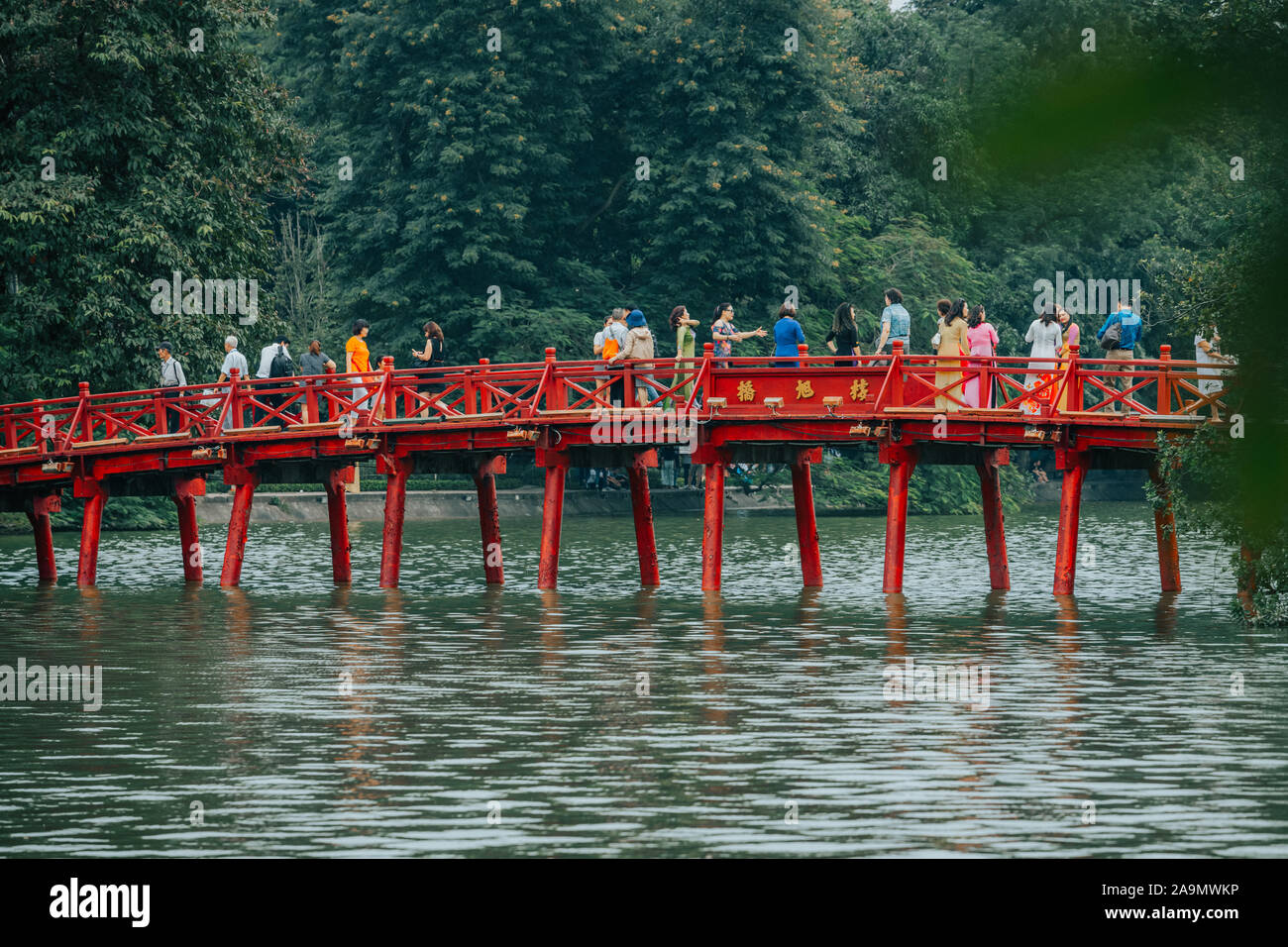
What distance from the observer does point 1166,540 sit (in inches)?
1292

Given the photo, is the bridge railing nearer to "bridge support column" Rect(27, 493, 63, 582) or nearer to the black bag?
the black bag

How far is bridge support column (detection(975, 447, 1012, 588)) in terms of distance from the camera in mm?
33781

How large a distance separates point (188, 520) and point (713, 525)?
11.9 meters

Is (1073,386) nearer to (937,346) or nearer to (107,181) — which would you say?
(937,346)

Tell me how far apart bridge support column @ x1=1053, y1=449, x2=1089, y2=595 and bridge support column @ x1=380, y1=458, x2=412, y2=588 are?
11.7 m

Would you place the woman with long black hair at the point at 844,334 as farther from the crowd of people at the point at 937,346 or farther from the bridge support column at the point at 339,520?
the bridge support column at the point at 339,520

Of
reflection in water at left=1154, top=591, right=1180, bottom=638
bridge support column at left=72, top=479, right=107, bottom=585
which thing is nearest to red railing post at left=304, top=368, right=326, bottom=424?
bridge support column at left=72, top=479, right=107, bottom=585

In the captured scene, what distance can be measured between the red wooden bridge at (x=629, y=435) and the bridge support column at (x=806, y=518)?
50 mm

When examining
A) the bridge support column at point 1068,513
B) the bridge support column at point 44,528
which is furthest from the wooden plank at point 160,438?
the bridge support column at point 1068,513

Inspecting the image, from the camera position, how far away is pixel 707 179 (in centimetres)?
6138

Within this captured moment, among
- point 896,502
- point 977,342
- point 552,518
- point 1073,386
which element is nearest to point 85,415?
point 552,518

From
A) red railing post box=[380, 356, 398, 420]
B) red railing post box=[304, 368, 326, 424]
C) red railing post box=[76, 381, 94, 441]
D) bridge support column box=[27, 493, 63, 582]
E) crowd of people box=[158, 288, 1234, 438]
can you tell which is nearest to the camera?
crowd of people box=[158, 288, 1234, 438]

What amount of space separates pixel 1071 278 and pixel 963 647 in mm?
48366
